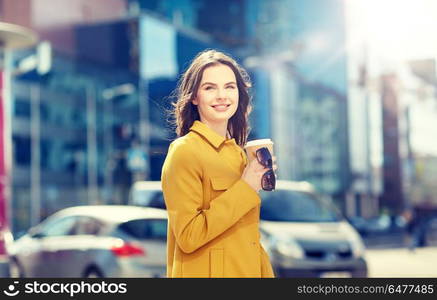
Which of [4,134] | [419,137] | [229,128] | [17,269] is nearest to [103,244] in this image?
[4,134]

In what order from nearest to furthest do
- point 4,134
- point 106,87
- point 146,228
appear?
point 4,134 < point 146,228 < point 106,87

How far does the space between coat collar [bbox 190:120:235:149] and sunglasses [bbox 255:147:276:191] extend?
172 mm

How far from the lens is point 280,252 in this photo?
1106 cm

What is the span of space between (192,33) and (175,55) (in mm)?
4703

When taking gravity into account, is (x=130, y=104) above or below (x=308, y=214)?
above

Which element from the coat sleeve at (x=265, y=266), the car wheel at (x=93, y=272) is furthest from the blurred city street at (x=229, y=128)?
the coat sleeve at (x=265, y=266)

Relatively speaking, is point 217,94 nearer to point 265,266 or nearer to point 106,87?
point 265,266

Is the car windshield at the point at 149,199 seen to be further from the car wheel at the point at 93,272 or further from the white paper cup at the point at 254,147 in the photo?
the white paper cup at the point at 254,147

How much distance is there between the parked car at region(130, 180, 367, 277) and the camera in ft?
36.2

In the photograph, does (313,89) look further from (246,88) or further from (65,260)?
(246,88)

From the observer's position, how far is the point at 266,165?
2.42 m

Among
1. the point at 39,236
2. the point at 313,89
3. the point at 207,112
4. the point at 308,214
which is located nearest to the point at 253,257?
the point at 207,112

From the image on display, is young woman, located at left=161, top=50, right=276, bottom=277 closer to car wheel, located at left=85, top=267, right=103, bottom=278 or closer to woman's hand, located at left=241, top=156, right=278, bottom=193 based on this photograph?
woman's hand, located at left=241, top=156, right=278, bottom=193

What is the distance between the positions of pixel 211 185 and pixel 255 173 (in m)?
0.14
